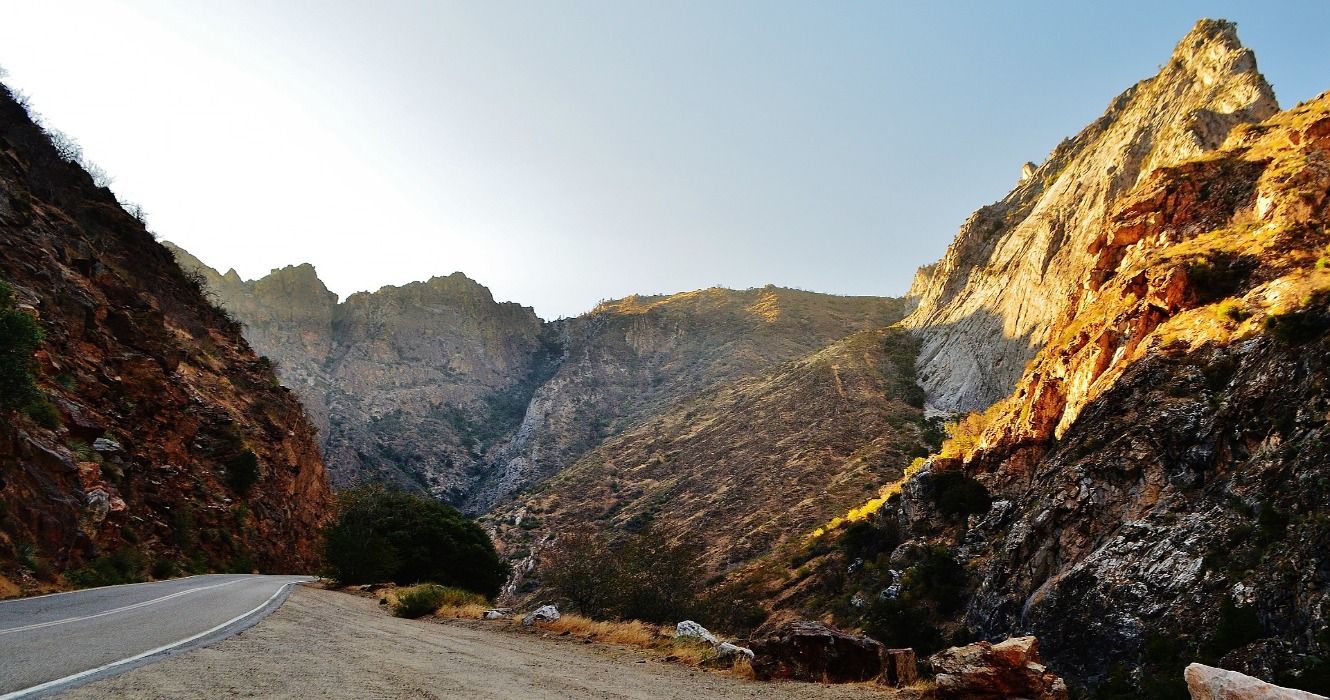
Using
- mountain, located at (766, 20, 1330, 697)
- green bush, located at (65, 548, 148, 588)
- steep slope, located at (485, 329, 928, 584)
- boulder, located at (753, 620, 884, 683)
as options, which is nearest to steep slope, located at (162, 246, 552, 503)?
steep slope, located at (485, 329, 928, 584)

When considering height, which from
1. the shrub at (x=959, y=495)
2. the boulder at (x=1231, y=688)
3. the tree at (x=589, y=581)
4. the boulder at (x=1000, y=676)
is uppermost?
the shrub at (x=959, y=495)

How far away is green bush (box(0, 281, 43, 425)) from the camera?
15062mm

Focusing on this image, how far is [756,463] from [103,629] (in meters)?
47.9

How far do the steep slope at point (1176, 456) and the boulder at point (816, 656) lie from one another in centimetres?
636

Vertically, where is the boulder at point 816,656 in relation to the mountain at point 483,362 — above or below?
below

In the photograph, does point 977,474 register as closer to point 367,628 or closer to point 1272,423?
point 1272,423

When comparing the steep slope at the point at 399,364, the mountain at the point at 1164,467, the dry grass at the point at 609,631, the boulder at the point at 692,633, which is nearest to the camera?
the mountain at the point at 1164,467

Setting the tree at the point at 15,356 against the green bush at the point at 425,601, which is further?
the green bush at the point at 425,601

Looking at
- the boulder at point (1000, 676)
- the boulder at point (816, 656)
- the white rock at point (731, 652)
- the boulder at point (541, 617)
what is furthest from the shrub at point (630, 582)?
the boulder at point (1000, 676)

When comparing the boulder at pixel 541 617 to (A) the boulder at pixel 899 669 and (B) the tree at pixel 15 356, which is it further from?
(B) the tree at pixel 15 356

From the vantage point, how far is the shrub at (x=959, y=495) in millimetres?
28172

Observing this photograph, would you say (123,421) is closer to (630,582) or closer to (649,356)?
(630,582)

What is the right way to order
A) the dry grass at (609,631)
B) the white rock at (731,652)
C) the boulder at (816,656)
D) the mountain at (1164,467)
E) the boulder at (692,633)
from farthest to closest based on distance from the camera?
the dry grass at (609,631) → the boulder at (692,633) → the mountain at (1164,467) → the white rock at (731,652) → the boulder at (816,656)

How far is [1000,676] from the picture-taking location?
22.9 ft
